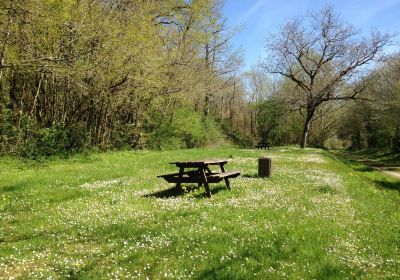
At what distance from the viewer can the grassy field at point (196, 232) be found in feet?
24.1

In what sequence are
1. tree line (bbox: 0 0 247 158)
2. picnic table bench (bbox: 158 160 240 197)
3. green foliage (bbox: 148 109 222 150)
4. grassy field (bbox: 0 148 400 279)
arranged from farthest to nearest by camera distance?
1. green foliage (bbox: 148 109 222 150)
2. tree line (bbox: 0 0 247 158)
3. picnic table bench (bbox: 158 160 240 197)
4. grassy field (bbox: 0 148 400 279)

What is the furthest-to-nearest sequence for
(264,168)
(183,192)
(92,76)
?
(92,76) < (264,168) < (183,192)

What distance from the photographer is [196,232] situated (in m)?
9.28

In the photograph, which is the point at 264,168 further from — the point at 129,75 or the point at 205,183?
the point at 129,75

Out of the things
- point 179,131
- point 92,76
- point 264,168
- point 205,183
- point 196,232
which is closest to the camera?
point 196,232

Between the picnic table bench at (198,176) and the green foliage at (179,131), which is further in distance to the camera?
the green foliage at (179,131)

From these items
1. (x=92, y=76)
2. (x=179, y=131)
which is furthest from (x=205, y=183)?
(x=179, y=131)

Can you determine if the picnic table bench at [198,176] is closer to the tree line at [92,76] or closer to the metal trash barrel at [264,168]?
the metal trash barrel at [264,168]

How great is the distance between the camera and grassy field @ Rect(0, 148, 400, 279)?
734 cm

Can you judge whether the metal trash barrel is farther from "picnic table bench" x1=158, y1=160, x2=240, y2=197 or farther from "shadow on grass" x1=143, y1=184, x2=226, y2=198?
"picnic table bench" x1=158, y1=160, x2=240, y2=197

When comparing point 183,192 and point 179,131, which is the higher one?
point 179,131

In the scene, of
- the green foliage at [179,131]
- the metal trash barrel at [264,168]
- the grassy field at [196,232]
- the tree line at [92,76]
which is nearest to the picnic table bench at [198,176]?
the grassy field at [196,232]

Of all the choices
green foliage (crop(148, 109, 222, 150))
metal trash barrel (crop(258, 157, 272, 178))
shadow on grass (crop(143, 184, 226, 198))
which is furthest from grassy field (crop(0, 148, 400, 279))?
green foliage (crop(148, 109, 222, 150))

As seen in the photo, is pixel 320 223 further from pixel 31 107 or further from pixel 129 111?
pixel 129 111
